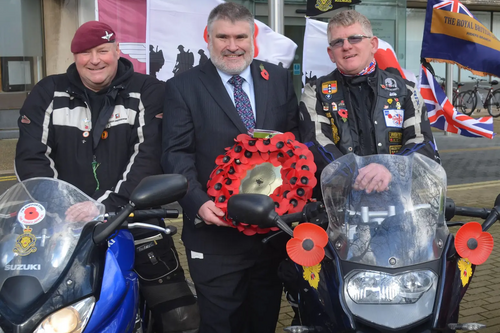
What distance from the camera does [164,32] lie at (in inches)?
235

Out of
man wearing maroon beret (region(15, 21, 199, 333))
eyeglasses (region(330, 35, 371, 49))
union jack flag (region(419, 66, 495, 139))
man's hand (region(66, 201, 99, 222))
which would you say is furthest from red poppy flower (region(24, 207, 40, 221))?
union jack flag (region(419, 66, 495, 139))

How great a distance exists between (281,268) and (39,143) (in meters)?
1.38

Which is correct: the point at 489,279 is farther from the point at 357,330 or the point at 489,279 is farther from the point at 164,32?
the point at 357,330

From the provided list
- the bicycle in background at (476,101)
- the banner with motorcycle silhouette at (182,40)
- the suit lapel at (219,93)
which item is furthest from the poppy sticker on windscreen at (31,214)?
the bicycle in background at (476,101)

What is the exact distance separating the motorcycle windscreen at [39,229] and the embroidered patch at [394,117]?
160 cm

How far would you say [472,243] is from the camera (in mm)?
2420

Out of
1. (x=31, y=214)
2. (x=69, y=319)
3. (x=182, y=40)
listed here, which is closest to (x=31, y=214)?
(x=31, y=214)

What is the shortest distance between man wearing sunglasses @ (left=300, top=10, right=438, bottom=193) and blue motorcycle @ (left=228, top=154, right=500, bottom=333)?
83cm

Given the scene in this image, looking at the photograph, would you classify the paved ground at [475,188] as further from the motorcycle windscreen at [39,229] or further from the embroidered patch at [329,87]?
the motorcycle windscreen at [39,229]

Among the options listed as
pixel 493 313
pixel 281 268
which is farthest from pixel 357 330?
pixel 493 313

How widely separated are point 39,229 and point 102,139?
1139 mm

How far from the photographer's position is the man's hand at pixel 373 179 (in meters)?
2.47

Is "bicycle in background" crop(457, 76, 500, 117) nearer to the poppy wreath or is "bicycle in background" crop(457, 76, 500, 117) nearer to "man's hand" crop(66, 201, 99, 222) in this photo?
the poppy wreath

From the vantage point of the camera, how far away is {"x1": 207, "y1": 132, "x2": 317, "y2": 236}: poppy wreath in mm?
3016
